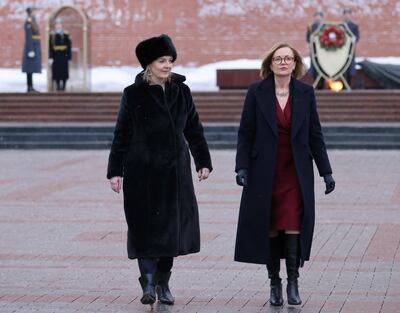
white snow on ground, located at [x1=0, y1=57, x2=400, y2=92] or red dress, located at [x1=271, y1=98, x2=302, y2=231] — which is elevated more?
red dress, located at [x1=271, y1=98, x2=302, y2=231]

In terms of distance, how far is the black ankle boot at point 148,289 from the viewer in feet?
26.5

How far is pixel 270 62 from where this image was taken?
→ 840cm

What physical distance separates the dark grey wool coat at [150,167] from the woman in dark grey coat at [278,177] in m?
0.40

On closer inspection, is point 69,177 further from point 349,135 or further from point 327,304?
point 327,304

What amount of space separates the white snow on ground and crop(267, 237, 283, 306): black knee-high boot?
23.0m

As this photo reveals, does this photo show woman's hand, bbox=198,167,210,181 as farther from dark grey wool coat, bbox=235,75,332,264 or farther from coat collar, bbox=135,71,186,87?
coat collar, bbox=135,71,186,87

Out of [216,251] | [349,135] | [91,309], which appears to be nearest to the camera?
[91,309]

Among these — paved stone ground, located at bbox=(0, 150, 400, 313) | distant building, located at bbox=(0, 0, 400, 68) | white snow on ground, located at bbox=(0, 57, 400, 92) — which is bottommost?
white snow on ground, located at bbox=(0, 57, 400, 92)

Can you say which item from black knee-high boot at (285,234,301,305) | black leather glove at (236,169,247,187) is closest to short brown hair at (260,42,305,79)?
black leather glove at (236,169,247,187)

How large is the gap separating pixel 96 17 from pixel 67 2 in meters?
0.86

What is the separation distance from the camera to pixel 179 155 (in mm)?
8297

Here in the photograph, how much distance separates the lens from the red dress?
324 inches

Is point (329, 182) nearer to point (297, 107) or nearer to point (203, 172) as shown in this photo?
point (297, 107)

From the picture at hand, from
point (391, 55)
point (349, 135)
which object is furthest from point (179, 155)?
point (391, 55)
